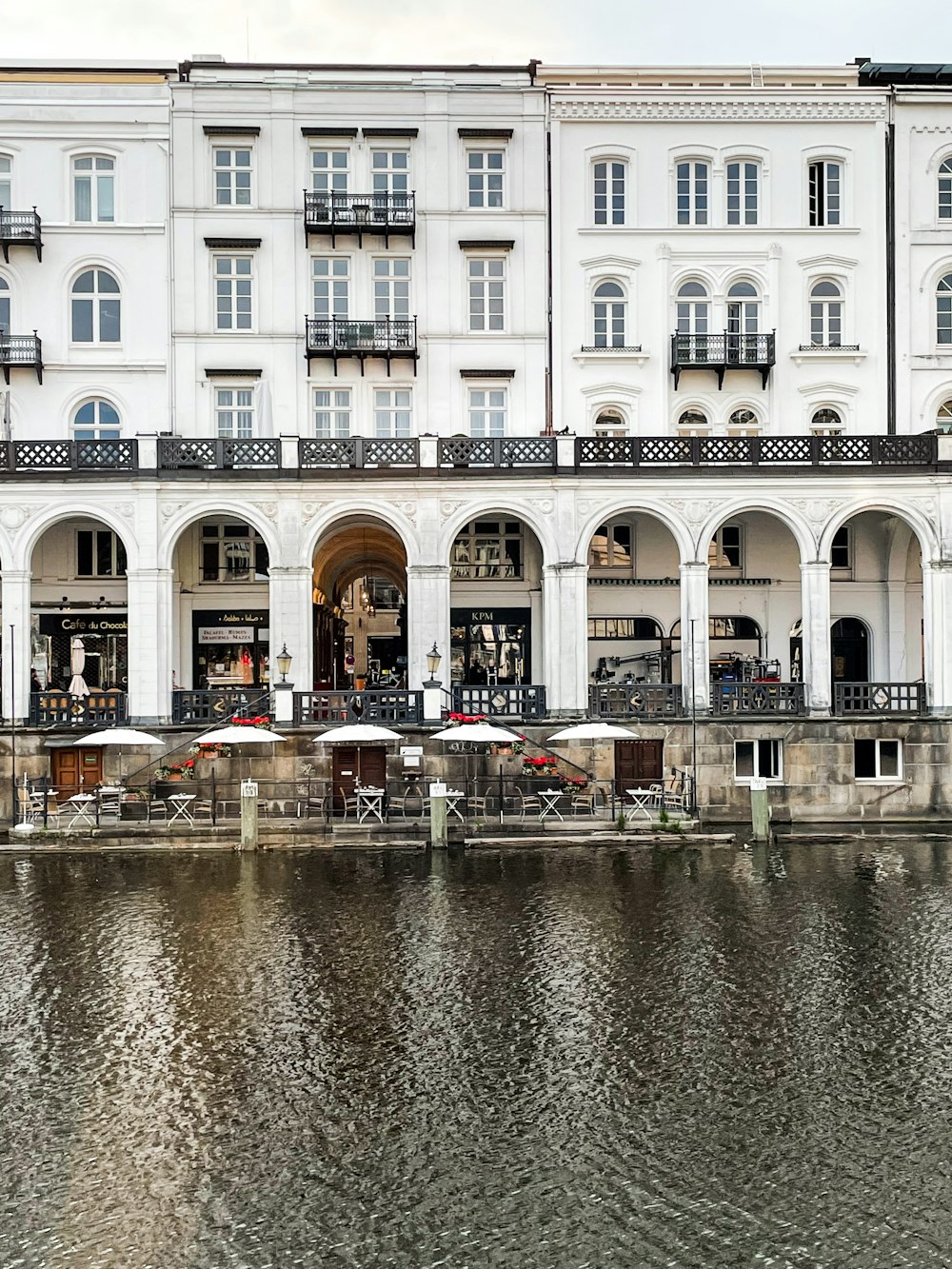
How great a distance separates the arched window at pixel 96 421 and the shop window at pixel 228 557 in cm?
500

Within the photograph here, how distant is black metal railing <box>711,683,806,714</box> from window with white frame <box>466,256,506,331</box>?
628 inches

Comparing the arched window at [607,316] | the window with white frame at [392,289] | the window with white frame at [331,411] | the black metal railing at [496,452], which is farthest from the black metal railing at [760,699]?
the window with white frame at [392,289]

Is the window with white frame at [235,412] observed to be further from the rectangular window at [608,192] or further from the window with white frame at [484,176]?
the rectangular window at [608,192]

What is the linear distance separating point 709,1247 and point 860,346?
1446 inches

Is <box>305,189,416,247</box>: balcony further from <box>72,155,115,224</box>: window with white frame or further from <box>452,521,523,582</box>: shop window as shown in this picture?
<box>452,521,523,582</box>: shop window

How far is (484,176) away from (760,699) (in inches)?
843

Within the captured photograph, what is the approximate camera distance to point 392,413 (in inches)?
1638

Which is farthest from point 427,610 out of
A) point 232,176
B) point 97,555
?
point 232,176

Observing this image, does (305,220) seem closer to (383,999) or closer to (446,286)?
(446,286)

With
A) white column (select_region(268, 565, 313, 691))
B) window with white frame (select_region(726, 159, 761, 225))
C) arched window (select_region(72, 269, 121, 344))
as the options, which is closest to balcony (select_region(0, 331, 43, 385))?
arched window (select_region(72, 269, 121, 344))

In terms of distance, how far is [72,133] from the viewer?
4053 centimetres

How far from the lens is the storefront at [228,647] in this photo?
4150cm

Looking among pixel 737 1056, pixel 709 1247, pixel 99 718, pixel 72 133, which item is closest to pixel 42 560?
pixel 99 718

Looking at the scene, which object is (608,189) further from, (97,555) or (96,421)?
(97,555)
